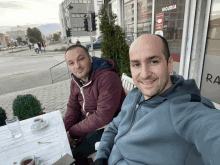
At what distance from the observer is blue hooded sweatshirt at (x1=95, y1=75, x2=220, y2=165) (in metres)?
0.67

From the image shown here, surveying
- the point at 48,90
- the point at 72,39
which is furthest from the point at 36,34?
the point at 48,90

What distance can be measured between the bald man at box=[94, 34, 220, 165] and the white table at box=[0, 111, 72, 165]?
0.46m

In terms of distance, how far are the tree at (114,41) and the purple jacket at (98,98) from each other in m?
2.22

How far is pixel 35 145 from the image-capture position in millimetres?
1449

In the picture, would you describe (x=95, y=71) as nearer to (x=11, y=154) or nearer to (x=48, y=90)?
(x=11, y=154)

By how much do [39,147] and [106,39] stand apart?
3.68 meters

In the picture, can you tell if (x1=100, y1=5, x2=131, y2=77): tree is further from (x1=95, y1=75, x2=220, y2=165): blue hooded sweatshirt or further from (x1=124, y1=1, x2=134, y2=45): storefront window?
(x1=95, y1=75, x2=220, y2=165): blue hooded sweatshirt

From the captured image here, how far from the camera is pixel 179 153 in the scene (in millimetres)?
778

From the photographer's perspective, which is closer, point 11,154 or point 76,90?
point 11,154

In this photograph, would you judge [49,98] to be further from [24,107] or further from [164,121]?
[164,121]

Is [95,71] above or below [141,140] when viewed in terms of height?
above

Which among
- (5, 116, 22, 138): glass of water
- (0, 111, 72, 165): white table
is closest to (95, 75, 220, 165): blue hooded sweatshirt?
(0, 111, 72, 165): white table

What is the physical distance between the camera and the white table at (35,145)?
4.27ft

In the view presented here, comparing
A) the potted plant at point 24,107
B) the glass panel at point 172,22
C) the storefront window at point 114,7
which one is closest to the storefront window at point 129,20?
the storefront window at point 114,7
